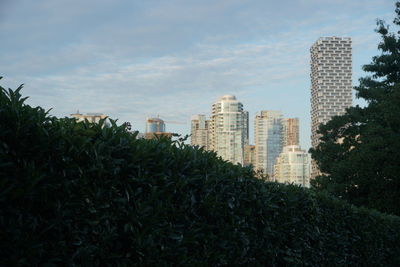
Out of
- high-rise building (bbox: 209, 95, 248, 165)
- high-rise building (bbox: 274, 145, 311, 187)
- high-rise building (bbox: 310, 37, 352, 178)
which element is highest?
high-rise building (bbox: 310, 37, 352, 178)

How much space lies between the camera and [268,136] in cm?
18225

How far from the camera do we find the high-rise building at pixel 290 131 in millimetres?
192500

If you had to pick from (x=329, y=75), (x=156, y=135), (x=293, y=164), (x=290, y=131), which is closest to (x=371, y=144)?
(x=156, y=135)

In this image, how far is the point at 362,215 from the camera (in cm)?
1217

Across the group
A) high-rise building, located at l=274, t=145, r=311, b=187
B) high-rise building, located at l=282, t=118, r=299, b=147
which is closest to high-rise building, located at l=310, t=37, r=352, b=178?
high-rise building, located at l=274, t=145, r=311, b=187

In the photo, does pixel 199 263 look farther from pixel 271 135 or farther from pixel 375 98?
pixel 271 135

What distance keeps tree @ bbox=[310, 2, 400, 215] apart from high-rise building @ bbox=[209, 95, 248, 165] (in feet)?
163

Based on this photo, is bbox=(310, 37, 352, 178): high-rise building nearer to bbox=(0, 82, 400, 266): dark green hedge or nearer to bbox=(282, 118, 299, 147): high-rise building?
bbox=(282, 118, 299, 147): high-rise building

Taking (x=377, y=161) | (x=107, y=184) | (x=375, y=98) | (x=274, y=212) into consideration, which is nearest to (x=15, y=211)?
(x=107, y=184)

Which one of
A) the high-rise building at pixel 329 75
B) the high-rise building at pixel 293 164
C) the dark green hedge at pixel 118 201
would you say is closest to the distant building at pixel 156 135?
the dark green hedge at pixel 118 201

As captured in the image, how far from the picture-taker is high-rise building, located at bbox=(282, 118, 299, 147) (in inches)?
7579

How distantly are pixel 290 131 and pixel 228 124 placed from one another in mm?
89775

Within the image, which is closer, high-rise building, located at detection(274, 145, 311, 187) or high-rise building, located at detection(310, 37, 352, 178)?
high-rise building, located at detection(274, 145, 311, 187)

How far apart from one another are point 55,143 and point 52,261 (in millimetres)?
823
